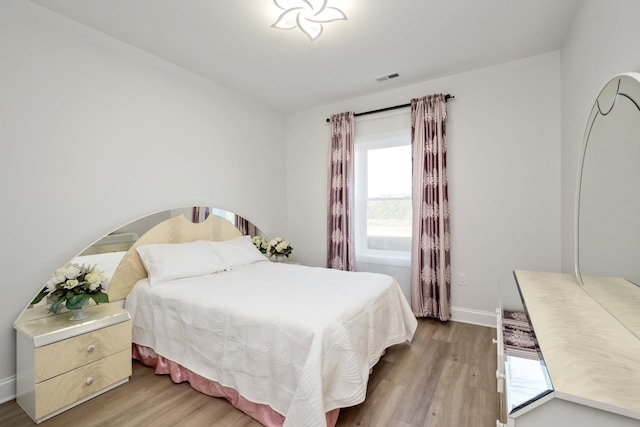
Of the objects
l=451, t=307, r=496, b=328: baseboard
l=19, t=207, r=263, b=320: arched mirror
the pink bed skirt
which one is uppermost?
l=19, t=207, r=263, b=320: arched mirror

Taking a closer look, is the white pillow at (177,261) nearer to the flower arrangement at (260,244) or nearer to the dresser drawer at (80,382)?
the dresser drawer at (80,382)

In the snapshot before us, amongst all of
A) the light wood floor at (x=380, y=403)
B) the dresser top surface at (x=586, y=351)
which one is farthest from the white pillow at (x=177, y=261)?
the dresser top surface at (x=586, y=351)

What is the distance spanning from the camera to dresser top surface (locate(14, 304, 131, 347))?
1.71 m

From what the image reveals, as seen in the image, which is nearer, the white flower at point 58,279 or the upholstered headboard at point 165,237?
the white flower at point 58,279

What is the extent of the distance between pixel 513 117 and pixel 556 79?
441 millimetres

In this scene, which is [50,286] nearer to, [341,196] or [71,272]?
[71,272]

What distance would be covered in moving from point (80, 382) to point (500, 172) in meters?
3.87

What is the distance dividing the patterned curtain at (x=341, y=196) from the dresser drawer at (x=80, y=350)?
7.74 feet

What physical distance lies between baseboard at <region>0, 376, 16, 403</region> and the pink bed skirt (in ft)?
2.23

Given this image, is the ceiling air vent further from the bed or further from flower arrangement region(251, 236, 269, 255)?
flower arrangement region(251, 236, 269, 255)

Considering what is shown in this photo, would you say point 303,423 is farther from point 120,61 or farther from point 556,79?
point 556,79

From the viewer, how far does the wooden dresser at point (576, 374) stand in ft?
2.29

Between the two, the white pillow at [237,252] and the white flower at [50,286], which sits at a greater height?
the white pillow at [237,252]

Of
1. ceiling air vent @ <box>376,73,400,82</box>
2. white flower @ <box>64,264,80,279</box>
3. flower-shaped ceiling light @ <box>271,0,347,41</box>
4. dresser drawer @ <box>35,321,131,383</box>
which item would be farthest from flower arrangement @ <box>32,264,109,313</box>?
ceiling air vent @ <box>376,73,400,82</box>
